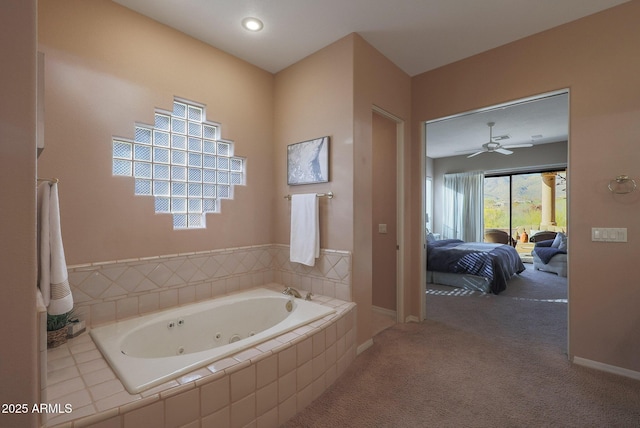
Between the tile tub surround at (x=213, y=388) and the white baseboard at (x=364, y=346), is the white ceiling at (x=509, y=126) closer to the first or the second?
the white baseboard at (x=364, y=346)

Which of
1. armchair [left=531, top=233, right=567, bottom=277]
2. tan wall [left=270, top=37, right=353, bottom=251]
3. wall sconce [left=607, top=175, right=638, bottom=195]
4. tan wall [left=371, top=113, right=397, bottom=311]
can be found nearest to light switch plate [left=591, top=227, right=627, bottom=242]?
wall sconce [left=607, top=175, right=638, bottom=195]

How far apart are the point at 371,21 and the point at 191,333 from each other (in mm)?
2778

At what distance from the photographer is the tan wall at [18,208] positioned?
0.82 metres

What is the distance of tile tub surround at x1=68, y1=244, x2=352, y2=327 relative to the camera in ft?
6.15

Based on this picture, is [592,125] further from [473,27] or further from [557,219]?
[557,219]

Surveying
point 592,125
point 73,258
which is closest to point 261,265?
point 73,258

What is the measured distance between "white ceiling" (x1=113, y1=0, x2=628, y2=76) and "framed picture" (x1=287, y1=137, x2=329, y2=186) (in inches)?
34.7

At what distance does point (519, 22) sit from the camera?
2.22 m

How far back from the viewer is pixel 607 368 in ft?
6.72

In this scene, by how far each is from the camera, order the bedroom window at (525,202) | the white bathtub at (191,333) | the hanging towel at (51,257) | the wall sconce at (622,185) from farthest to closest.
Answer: the bedroom window at (525,202) → the wall sconce at (622,185) → the white bathtub at (191,333) → the hanging towel at (51,257)

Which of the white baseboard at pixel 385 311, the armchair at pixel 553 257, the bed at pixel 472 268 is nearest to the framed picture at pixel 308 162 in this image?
the white baseboard at pixel 385 311

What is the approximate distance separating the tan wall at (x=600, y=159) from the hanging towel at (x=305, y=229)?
2.05 meters

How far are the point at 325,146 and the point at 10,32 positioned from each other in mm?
1906

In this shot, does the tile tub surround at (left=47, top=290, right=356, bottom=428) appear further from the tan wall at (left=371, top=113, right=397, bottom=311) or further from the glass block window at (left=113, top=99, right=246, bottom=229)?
Answer: the tan wall at (left=371, top=113, right=397, bottom=311)
